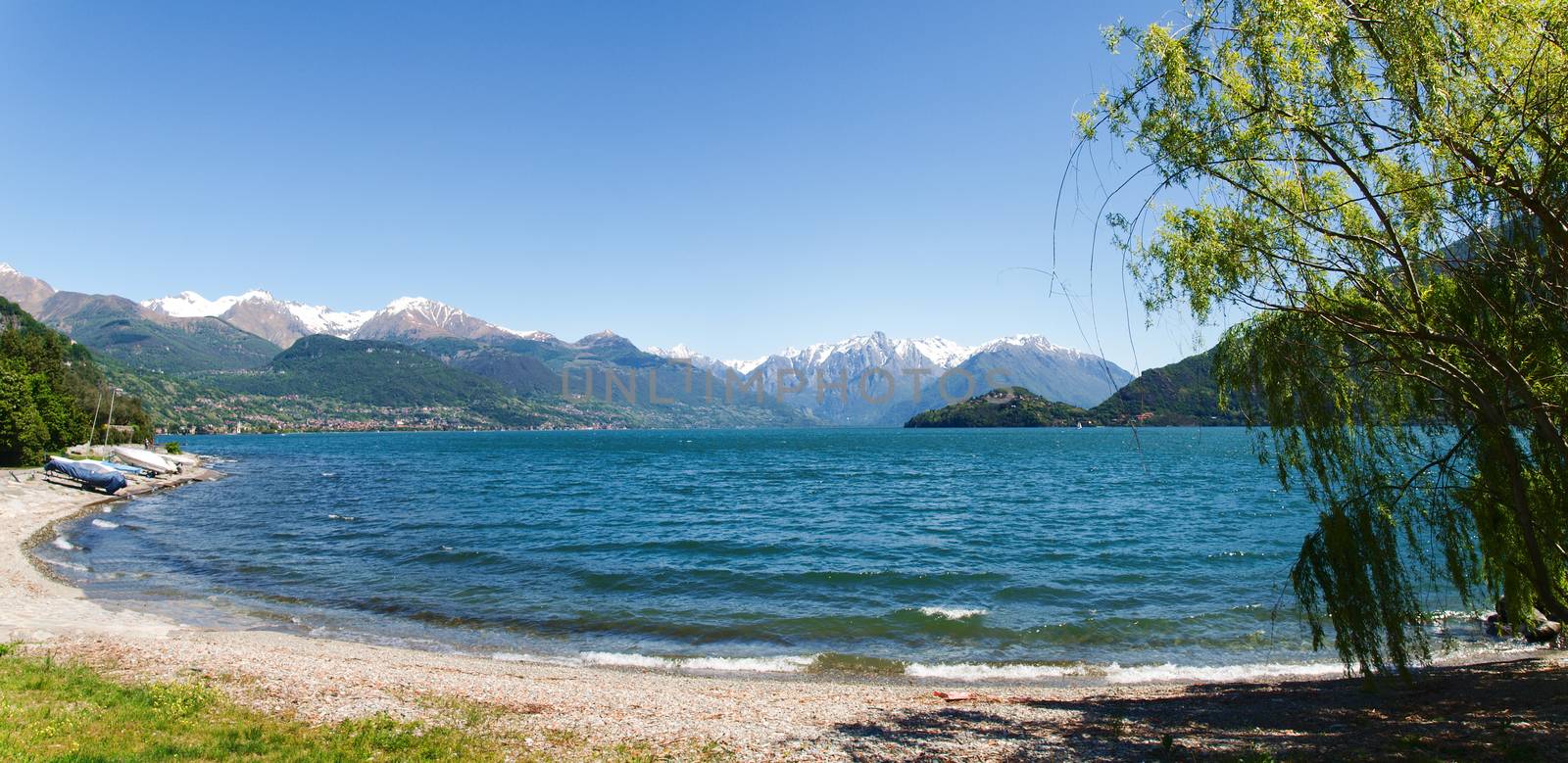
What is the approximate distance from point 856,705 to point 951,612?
9896 mm

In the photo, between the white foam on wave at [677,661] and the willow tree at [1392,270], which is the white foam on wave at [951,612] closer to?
the white foam on wave at [677,661]

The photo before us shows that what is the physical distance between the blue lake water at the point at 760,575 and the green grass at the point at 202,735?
809cm

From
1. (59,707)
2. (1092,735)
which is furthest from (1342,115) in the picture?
(59,707)

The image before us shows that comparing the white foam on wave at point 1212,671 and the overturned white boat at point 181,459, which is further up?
the white foam on wave at point 1212,671

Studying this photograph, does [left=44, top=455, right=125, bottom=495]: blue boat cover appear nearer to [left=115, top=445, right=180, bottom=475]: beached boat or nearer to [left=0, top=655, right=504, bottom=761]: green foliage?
[left=115, top=445, right=180, bottom=475]: beached boat

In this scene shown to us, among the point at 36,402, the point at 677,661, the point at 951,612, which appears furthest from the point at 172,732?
the point at 36,402

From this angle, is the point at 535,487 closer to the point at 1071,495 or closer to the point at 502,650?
the point at 1071,495

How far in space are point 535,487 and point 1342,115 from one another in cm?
6490

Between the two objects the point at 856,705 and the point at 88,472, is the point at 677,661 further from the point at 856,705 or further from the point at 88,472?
the point at 88,472

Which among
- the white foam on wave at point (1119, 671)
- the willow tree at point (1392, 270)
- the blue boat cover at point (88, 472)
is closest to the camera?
the willow tree at point (1392, 270)

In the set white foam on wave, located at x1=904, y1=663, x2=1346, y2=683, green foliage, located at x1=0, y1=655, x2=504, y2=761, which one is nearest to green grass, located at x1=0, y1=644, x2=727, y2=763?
green foliage, located at x1=0, y1=655, x2=504, y2=761

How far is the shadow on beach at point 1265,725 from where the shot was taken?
924cm

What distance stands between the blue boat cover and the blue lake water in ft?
12.4

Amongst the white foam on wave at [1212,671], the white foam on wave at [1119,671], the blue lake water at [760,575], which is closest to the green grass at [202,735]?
the blue lake water at [760,575]
